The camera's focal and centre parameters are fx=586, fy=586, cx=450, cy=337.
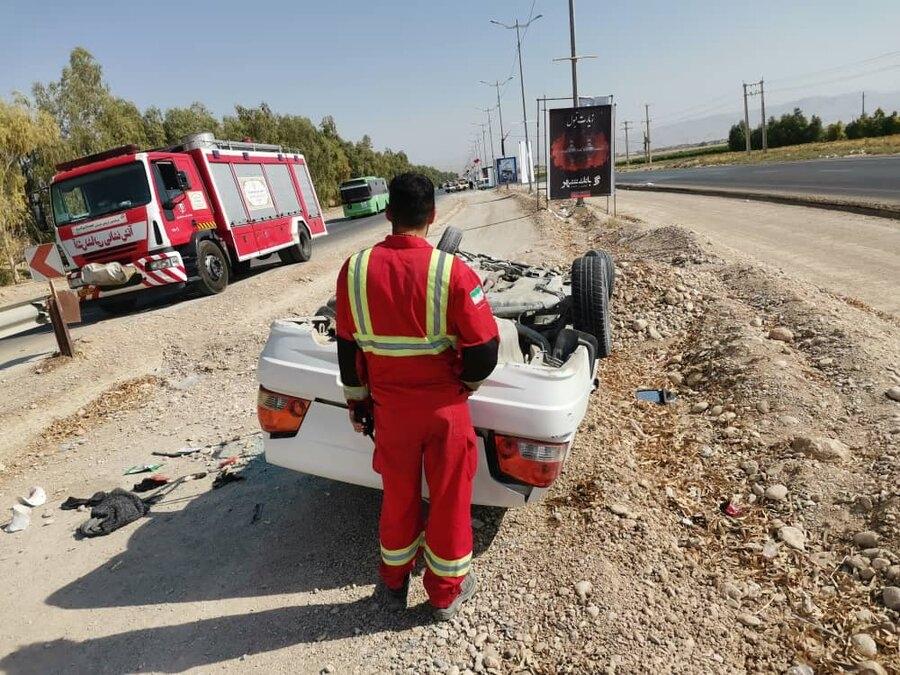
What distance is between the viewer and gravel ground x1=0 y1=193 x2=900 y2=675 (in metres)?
2.35

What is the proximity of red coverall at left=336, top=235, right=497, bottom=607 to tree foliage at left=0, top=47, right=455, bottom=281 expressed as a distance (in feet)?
11.7

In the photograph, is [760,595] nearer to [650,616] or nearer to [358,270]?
[650,616]

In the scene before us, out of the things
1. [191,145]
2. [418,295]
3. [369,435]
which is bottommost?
[369,435]

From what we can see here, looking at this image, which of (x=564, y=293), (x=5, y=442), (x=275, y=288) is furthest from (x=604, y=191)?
(x=5, y=442)

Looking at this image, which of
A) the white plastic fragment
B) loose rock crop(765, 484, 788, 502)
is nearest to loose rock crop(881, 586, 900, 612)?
loose rock crop(765, 484, 788, 502)

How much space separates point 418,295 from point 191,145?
10592 millimetres

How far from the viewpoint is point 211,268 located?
10.8 m

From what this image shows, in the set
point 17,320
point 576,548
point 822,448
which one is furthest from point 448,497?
point 17,320

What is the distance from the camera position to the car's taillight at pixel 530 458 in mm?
2469

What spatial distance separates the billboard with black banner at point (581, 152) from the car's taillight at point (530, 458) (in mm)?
14165

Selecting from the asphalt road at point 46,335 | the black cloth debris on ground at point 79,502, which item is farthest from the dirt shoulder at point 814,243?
the asphalt road at point 46,335

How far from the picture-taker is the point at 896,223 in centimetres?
1149

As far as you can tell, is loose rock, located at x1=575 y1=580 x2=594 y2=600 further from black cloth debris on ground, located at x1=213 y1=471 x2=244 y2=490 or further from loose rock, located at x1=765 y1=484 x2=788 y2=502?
black cloth debris on ground, located at x1=213 y1=471 x2=244 y2=490

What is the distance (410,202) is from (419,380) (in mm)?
702
